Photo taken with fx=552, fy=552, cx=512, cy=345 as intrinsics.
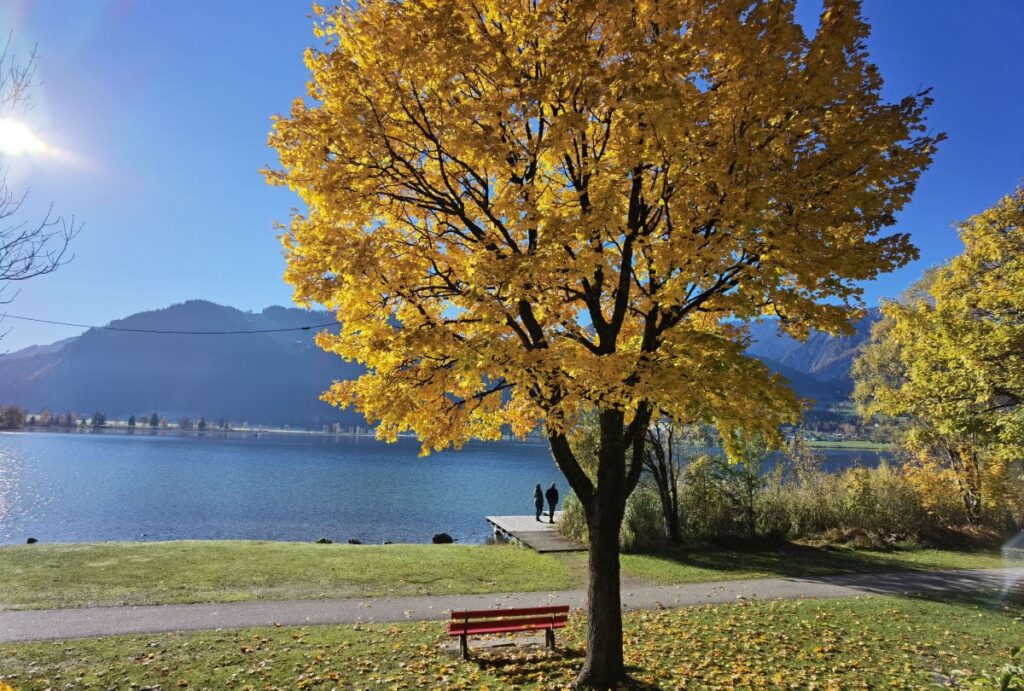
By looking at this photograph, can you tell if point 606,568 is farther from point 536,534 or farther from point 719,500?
point 719,500

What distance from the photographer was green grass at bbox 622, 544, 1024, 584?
16938mm

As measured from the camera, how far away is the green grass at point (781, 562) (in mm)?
16938

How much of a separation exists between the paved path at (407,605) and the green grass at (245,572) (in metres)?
0.71

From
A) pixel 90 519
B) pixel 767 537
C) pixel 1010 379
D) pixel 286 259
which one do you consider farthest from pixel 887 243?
pixel 90 519

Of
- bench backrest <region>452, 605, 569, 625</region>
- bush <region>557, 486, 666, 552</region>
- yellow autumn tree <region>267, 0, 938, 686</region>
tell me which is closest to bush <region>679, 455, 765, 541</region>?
bush <region>557, 486, 666, 552</region>

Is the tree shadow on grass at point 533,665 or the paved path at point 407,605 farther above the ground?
the tree shadow on grass at point 533,665

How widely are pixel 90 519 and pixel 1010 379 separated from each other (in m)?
47.9

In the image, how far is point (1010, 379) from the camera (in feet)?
45.8

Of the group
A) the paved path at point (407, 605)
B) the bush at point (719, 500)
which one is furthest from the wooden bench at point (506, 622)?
the bush at point (719, 500)

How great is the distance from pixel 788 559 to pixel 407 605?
1380 centimetres

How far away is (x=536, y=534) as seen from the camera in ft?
78.6

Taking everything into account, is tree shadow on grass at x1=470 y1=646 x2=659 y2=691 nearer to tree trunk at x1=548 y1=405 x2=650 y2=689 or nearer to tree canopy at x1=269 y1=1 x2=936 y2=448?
tree trunk at x1=548 y1=405 x2=650 y2=689

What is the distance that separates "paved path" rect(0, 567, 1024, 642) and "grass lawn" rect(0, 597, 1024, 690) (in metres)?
0.80

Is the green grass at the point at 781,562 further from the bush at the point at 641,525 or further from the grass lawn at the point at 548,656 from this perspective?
the grass lawn at the point at 548,656
